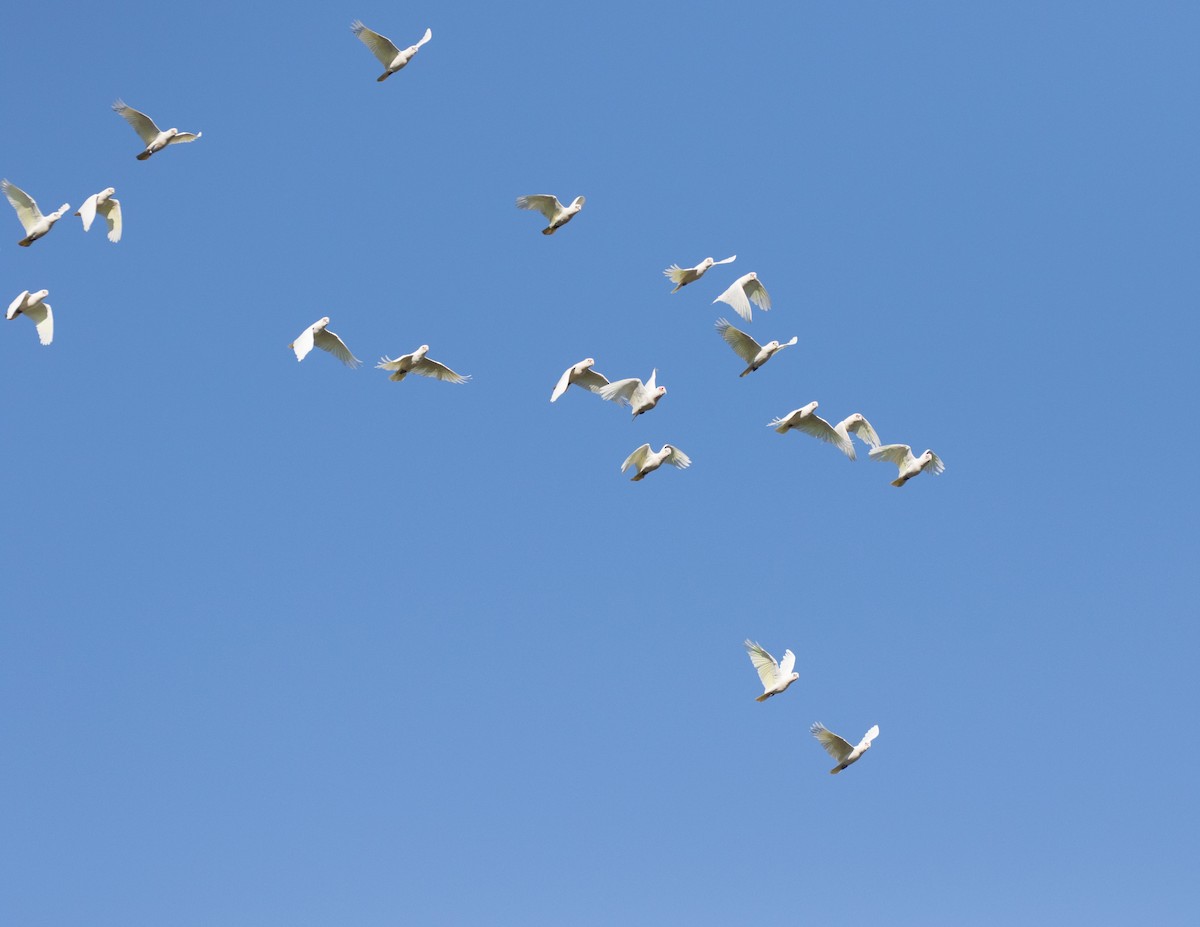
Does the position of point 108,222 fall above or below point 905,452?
above

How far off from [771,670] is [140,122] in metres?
31.4

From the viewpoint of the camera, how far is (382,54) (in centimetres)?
8638

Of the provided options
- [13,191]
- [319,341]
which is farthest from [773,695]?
[13,191]

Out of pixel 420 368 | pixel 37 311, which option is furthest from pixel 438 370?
pixel 37 311

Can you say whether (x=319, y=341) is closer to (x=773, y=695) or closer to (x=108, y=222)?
(x=108, y=222)

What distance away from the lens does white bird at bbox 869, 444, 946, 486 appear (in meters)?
89.9

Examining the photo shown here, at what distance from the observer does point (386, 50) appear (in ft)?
283

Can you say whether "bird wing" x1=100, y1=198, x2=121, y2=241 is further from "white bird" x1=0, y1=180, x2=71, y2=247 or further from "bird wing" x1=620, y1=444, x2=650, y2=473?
"bird wing" x1=620, y1=444, x2=650, y2=473

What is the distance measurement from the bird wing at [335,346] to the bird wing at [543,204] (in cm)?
832

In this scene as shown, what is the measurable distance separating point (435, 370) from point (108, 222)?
574 inches

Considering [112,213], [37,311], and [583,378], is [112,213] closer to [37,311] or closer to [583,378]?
[37,311]

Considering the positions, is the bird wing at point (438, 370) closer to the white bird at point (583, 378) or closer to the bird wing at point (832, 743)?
the white bird at point (583, 378)

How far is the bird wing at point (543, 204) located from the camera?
86875mm

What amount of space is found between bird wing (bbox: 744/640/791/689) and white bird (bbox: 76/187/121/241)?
28.6 m
